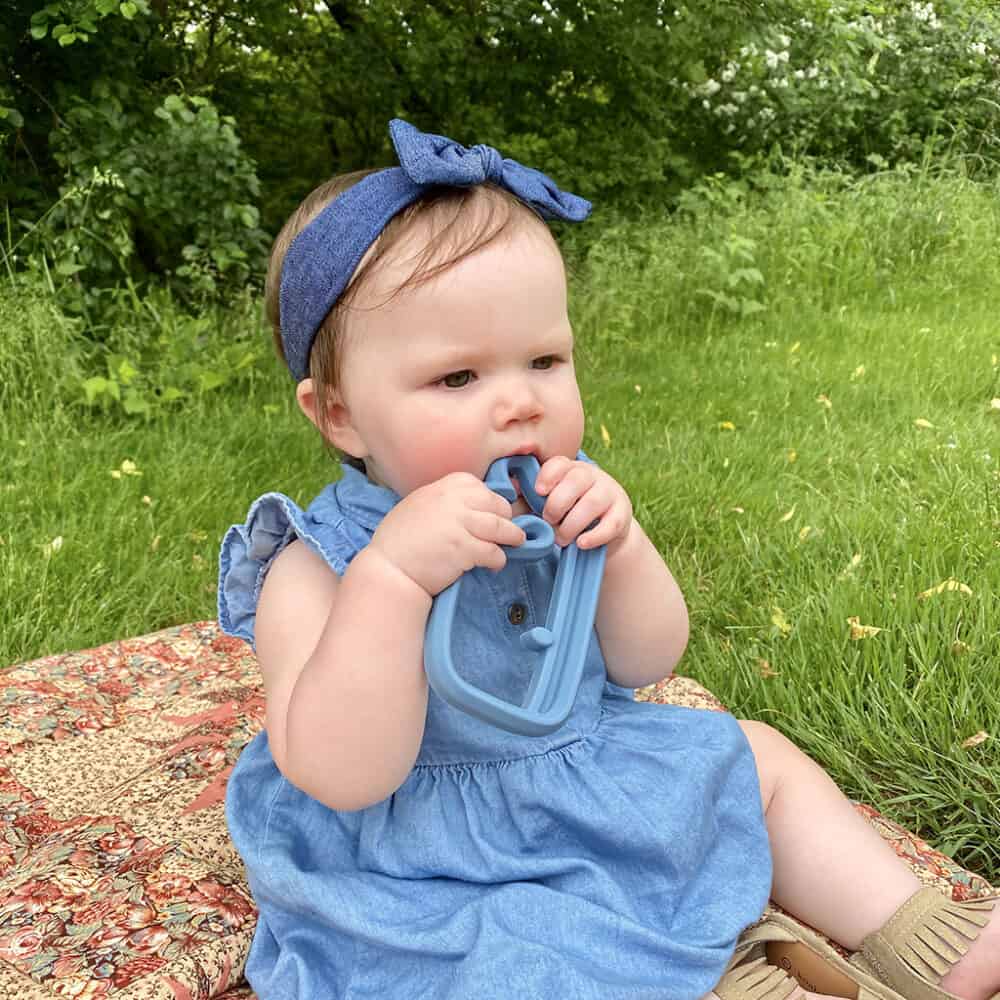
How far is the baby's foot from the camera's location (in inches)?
57.6

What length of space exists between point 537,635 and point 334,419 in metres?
0.45

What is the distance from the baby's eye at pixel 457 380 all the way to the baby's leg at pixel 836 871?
73 cm

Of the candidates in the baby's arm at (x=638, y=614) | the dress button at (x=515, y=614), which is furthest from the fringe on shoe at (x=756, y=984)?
the dress button at (x=515, y=614)

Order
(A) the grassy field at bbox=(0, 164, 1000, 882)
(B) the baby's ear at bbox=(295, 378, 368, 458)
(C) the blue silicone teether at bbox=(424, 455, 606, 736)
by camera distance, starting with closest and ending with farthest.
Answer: (C) the blue silicone teether at bbox=(424, 455, 606, 736) → (B) the baby's ear at bbox=(295, 378, 368, 458) → (A) the grassy field at bbox=(0, 164, 1000, 882)

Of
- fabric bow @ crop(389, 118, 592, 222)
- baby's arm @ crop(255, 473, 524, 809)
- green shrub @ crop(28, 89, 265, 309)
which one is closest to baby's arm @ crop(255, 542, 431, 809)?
baby's arm @ crop(255, 473, 524, 809)

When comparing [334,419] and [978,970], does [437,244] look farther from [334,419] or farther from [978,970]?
[978,970]

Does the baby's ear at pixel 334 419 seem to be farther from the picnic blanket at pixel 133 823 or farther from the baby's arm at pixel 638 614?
the picnic blanket at pixel 133 823

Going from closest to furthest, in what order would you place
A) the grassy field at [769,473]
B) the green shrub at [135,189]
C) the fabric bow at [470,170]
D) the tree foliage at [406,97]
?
the fabric bow at [470,170] → the grassy field at [769,473] → the green shrub at [135,189] → the tree foliage at [406,97]

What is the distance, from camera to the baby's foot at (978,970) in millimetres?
1464

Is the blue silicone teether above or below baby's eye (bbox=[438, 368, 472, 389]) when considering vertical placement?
below

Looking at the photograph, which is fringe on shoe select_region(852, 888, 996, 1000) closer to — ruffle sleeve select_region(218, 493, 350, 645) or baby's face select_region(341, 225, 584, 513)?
baby's face select_region(341, 225, 584, 513)

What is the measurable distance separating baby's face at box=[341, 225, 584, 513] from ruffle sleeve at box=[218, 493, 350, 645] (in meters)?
0.15

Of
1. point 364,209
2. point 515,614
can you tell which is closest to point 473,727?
point 515,614

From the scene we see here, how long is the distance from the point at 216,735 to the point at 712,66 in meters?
6.05
